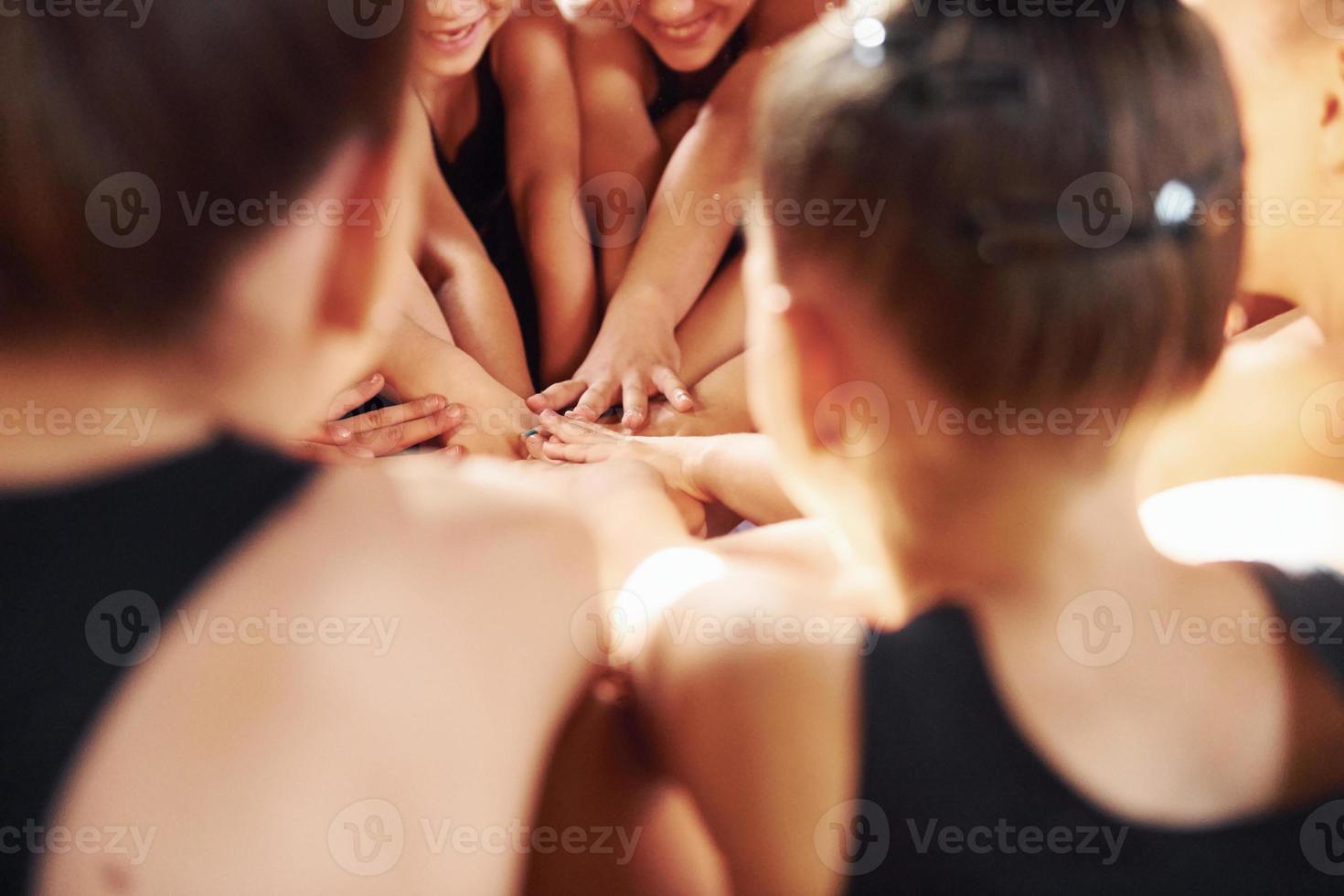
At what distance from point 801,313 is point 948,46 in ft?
0.37

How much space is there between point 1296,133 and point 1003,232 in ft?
1.19

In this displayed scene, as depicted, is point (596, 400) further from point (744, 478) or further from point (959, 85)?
point (959, 85)

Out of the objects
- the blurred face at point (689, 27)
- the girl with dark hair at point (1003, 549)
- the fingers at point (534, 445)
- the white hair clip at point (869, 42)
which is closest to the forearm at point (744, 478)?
the fingers at point (534, 445)

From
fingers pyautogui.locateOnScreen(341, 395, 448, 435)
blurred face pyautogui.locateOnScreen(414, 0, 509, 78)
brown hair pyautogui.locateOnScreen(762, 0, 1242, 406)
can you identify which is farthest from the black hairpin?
blurred face pyautogui.locateOnScreen(414, 0, 509, 78)

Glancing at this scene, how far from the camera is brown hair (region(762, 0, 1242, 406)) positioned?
0.39 metres

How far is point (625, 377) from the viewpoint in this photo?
810mm

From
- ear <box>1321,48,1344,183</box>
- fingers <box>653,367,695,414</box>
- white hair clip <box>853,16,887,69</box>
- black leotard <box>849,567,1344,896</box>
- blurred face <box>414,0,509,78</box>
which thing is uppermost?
blurred face <box>414,0,509,78</box>

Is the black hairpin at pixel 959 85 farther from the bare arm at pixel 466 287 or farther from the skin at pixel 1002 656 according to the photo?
the bare arm at pixel 466 287

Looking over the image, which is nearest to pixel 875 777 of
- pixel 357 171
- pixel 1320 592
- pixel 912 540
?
pixel 912 540

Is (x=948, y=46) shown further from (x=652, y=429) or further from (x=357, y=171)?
(x=652, y=429)

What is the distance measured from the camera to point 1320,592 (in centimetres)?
46

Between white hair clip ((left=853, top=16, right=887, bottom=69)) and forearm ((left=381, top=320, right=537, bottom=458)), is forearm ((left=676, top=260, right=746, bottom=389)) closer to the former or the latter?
forearm ((left=381, top=320, right=537, bottom=458))

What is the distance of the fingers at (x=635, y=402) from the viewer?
785 mm

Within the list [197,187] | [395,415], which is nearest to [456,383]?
[395,415]
